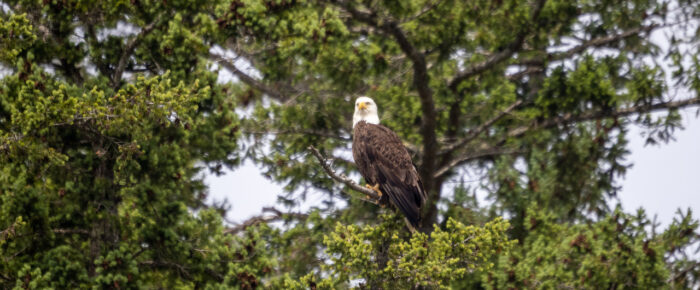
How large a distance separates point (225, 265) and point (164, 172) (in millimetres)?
1197

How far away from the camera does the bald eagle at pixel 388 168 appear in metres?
10.7

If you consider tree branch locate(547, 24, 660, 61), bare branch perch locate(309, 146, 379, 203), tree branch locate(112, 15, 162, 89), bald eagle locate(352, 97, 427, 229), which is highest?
tree branch locate(547, 24, 660, 61)

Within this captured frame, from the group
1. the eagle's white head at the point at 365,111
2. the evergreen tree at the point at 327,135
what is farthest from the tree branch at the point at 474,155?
the eagle's white head at the point at 365,111

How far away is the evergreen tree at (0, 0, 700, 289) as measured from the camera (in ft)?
33.1

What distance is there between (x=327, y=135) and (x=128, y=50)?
12.8 feet

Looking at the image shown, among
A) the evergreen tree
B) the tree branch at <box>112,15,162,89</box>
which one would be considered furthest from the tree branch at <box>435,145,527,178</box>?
the tree branch at <box>112,15,162,89</box>

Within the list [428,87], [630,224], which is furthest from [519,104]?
[630,224]

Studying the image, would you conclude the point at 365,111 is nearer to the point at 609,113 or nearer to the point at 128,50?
the point at 128,50

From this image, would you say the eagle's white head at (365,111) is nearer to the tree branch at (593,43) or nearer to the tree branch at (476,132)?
the tree branch at (476,132)

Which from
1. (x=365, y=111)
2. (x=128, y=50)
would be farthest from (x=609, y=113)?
(x=128, y=50)

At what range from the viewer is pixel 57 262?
34.1 ft

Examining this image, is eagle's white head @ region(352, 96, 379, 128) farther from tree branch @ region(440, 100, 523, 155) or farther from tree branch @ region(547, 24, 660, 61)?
tree branch @ region(547, 24, 660, 61)

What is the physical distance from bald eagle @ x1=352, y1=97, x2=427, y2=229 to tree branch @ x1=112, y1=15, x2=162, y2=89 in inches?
102

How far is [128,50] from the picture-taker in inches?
442
